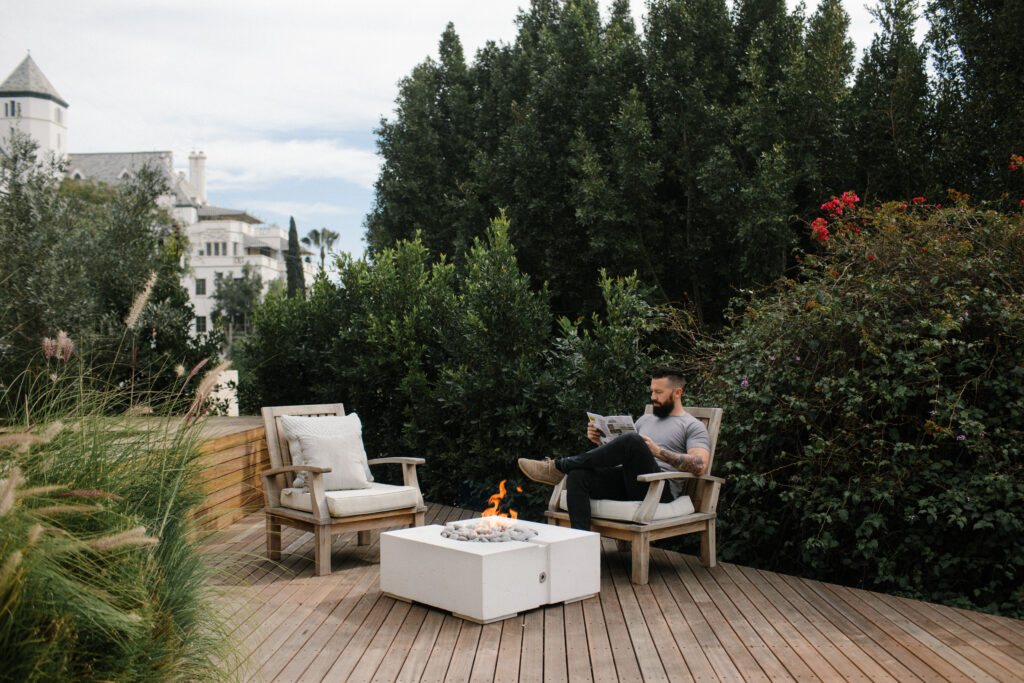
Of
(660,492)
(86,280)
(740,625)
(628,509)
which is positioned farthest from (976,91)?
(86,280)

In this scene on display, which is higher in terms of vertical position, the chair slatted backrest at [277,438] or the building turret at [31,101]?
the building turret at [31,101]

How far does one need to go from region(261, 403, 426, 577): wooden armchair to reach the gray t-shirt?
1.51 m

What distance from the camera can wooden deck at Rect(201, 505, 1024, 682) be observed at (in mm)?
3197

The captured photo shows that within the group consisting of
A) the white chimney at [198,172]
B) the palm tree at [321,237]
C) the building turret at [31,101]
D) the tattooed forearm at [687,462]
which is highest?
the building turret at [31,101]

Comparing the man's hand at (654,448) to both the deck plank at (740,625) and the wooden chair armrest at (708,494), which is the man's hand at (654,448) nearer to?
the wooden chair armrest at (708,494)

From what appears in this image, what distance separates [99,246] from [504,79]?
7.67m

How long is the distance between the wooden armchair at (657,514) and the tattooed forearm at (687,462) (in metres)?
0.04

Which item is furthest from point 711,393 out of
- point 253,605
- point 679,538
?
point 253,605

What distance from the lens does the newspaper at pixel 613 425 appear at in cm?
481

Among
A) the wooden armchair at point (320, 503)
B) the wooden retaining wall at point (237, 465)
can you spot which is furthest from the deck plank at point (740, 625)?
the wooden retaining wall at point (237, 465)

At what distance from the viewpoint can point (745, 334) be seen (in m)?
5.93

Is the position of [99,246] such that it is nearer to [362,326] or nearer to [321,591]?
[362,326]

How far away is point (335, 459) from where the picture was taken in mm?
5078

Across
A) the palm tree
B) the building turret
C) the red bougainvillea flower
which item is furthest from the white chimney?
the red bougainvillea flower
